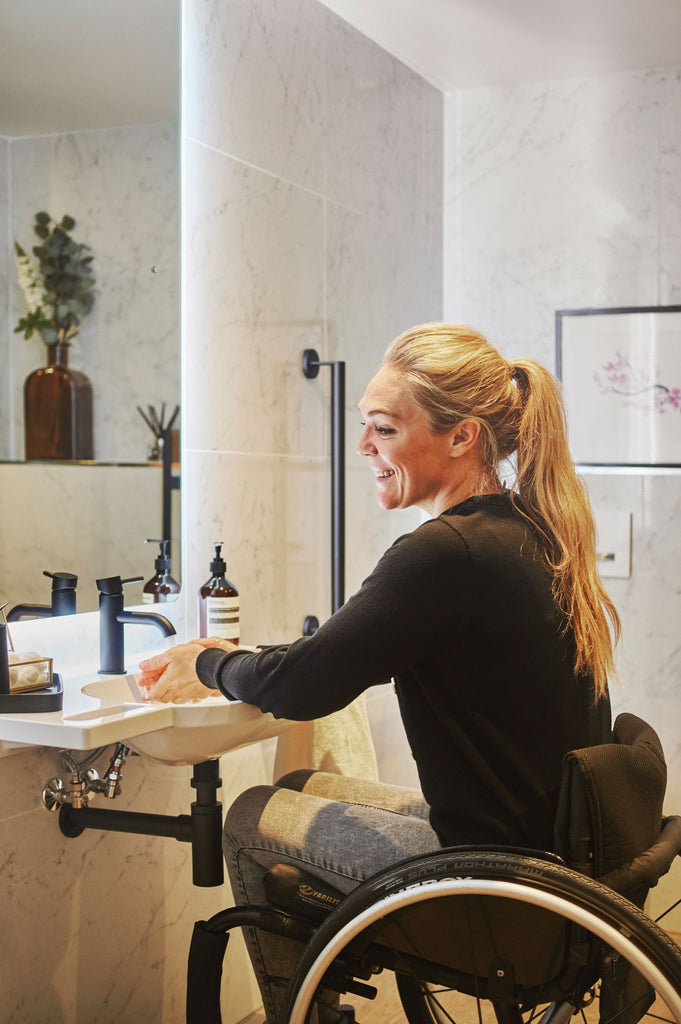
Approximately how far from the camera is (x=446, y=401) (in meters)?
1.62

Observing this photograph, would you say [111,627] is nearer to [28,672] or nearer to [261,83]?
[28,672]

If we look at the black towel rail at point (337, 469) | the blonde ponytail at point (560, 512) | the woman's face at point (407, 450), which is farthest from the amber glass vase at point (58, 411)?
the blonde ponytail at point (560, 512)

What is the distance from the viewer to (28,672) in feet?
5.25

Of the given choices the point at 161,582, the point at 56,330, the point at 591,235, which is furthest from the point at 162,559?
the point at 591,235

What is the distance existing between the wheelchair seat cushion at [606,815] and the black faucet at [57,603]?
938 millimetres

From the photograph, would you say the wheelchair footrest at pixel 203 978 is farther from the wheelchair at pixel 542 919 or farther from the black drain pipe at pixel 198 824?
the wheelchair at pixel 542 919

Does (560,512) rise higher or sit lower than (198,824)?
higher

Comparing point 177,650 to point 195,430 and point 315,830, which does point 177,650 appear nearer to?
point 315,830

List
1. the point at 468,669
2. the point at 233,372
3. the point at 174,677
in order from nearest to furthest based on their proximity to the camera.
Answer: the point at 468,669, the point at 174,677, the point at 233,372

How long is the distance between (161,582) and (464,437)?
75 centimetres

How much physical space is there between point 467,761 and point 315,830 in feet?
1.01

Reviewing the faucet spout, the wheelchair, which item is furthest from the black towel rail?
the wheelchair

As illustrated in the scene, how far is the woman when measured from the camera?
4.73ft

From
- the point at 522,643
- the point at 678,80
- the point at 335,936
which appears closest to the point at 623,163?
the point at 678,80
